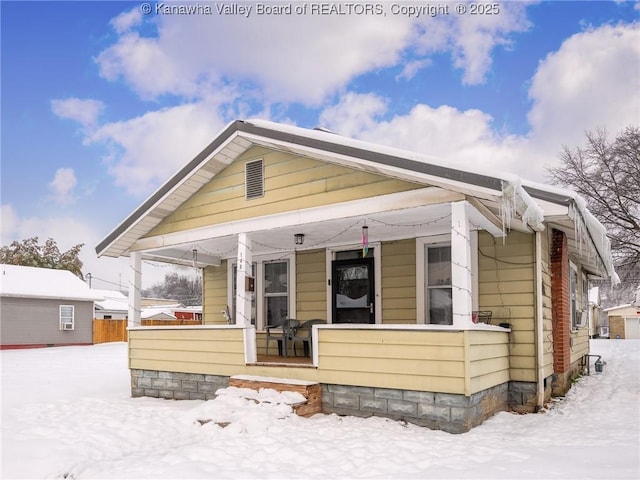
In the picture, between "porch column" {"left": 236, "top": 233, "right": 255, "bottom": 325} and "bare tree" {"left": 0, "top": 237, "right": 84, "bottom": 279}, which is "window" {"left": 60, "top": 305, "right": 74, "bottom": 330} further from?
"porch column" {"left": 236, "top": 233, "right": 255, "bottom": 325}

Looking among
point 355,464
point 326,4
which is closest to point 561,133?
point 326,4

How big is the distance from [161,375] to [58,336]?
19.3 meters

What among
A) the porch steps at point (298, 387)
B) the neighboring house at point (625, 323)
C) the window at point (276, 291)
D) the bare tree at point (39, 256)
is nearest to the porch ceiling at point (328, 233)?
the window at point (276, 291)

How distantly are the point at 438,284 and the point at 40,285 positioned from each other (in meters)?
23.1

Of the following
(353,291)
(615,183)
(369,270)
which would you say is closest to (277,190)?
(369,270)

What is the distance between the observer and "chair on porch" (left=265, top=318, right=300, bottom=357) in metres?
9.68

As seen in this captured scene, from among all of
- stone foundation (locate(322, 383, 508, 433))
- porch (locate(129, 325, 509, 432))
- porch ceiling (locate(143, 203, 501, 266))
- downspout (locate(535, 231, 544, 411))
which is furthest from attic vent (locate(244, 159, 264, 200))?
downspout (locate(535, 231, 544, 411))

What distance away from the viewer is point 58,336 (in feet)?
85.2

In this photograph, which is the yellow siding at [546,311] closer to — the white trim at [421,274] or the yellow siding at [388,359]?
the yellow siding at [388,359]

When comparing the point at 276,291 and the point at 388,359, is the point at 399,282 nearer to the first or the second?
the point at 388,359

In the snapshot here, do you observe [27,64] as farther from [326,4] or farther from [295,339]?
[295,339]

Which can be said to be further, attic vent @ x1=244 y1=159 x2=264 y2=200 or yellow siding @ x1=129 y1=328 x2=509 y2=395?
attic vent @ x1=244 y1=159 x2=264 y2=200

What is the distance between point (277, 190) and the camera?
815 centimetres

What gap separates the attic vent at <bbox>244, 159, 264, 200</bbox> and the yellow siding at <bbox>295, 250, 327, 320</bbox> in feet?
7.17
